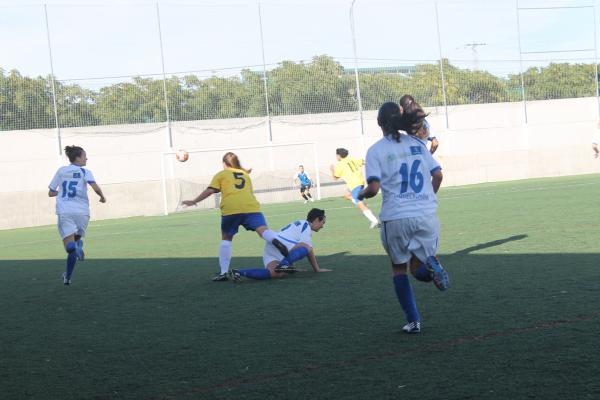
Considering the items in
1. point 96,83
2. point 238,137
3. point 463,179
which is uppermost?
point 96,83

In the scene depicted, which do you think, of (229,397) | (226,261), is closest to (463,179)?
(226,261)

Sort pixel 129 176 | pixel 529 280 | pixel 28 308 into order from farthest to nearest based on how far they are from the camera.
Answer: pixel 129 176, pixel 28 308, pixel 529 280

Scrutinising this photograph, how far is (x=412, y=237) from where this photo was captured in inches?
261

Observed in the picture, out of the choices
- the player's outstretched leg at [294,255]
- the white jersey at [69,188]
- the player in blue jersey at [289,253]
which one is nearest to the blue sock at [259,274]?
the player in blue jersey at [289,253]

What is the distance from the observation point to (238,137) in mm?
40344

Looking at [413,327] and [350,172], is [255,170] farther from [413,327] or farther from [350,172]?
[413,327]

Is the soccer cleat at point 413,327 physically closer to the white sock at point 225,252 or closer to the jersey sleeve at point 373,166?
the jersey sleeve at point 373,166

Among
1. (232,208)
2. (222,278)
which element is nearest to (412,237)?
(232,208)

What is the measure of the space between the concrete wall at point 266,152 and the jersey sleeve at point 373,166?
28.5m

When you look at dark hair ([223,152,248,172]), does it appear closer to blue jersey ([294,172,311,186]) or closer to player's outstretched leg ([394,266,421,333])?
player's outstretched leg ([394,266,421,333])

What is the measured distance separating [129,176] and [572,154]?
72.3 feet

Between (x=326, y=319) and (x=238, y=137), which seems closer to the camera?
(x=326, y=319)

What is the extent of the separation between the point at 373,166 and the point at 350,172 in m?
11.6

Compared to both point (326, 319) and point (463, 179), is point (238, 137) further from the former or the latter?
point (326, 319)
